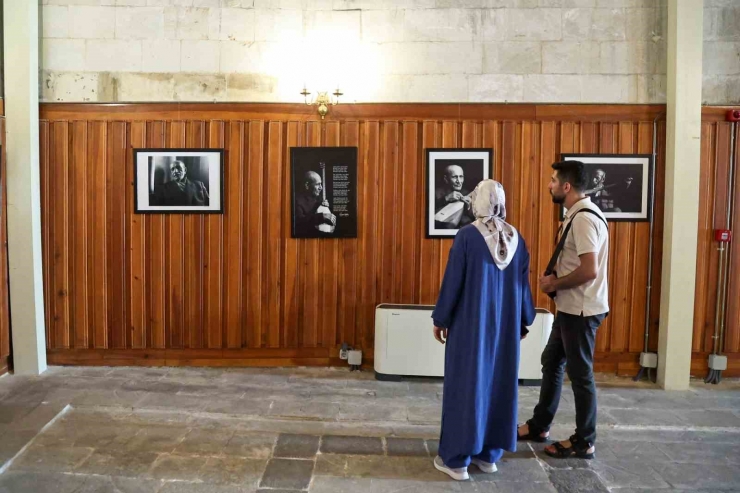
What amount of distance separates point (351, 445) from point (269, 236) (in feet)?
7.32

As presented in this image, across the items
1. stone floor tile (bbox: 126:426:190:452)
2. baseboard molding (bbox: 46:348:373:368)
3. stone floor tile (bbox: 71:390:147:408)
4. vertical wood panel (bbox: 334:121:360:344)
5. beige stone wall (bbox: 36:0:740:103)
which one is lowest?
stone floor tile (bbox: 126:426:190:452)

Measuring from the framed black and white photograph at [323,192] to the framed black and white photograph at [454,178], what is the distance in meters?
0.73

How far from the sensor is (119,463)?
128 inches

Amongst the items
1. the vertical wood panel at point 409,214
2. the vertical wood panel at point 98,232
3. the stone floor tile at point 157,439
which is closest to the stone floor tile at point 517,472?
the stone floor tile at point 157,439

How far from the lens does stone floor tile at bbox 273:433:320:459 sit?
340 centimetres

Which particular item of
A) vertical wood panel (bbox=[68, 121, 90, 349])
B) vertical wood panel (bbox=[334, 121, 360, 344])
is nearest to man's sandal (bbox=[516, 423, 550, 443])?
vertical wood panel (bbox=[334, 121, 360, 344])

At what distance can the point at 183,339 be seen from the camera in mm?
5129

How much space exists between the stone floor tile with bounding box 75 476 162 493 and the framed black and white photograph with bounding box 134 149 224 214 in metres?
2.58

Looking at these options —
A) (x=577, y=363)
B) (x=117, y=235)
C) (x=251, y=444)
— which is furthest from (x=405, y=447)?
(x=117, y=235)

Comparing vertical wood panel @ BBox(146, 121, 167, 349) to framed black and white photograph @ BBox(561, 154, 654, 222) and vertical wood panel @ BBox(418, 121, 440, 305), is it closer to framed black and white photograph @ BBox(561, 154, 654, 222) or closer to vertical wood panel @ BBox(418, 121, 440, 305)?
vertical wood panel @ BBox(418, 121, 440, 305)

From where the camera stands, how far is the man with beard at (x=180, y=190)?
16.4ft

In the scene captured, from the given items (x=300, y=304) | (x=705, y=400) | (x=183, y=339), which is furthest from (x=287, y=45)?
(x=705, y=400)

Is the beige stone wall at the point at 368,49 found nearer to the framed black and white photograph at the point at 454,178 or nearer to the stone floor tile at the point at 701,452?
the framed black and white photograph at the point at 454,178

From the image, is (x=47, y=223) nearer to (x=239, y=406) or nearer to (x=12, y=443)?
(x=12, y=443)
